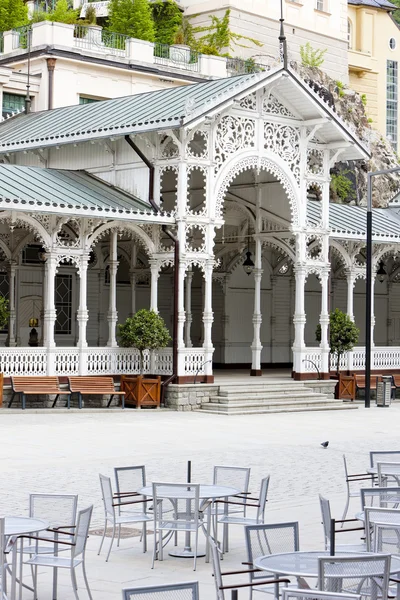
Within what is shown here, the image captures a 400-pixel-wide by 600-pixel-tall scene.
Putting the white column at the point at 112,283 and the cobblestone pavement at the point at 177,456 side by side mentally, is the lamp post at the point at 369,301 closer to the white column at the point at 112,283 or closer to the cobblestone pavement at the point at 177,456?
the cobblestone pavement at the point at 177,456

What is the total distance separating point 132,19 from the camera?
5009 cm

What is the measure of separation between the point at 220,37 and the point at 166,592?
155ft

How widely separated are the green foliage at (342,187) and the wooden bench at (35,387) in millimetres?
26479

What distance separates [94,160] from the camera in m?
29.9

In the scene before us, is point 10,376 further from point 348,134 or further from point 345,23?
point 345,23

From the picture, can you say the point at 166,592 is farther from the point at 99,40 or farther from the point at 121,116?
the point at 99,40

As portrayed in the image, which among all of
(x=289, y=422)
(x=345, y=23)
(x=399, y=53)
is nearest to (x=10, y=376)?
(x=289, y=422)

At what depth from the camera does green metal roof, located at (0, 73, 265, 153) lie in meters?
27.6

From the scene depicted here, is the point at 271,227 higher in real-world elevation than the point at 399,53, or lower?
lower

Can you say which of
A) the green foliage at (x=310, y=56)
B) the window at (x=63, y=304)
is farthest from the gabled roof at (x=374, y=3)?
the window at (x=63, y=304)

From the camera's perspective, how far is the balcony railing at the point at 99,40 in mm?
43312

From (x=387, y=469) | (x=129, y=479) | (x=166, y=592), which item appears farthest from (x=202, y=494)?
(x=166, y=592)

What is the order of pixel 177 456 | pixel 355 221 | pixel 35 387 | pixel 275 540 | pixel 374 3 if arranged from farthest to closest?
pixel 374 3 → pixel 355 221 → pixel 35 387 → pixel 177 456 → pixel 275 540

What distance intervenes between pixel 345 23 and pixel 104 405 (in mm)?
38681
